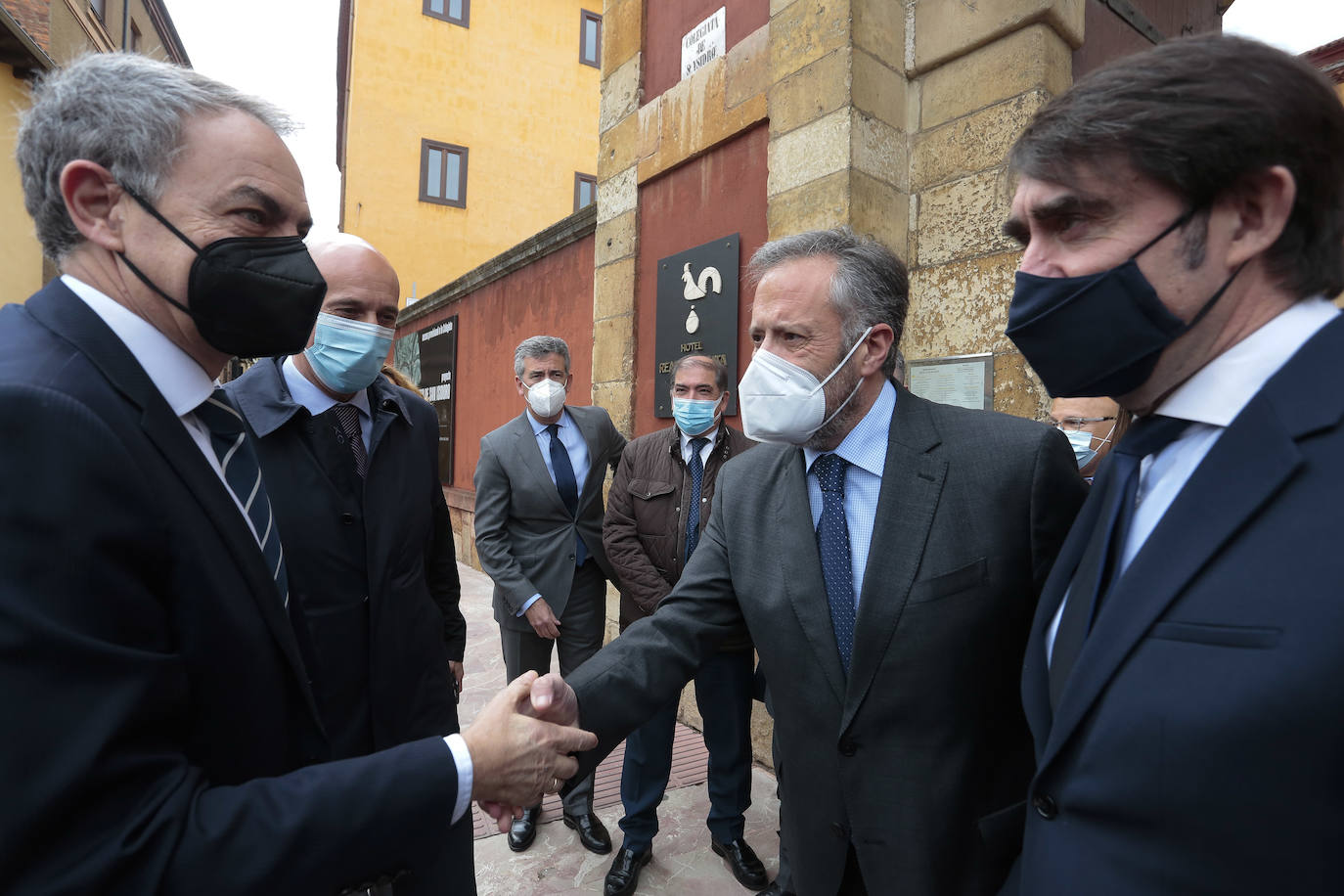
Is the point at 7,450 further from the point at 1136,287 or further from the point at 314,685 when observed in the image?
the point at 1136,287

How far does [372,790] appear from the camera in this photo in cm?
109

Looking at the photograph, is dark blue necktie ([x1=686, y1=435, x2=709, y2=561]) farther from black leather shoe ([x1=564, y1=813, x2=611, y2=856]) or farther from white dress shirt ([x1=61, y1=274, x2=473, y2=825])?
white dress shirt ([x1=61, y1=274, x2=473, y2=825])

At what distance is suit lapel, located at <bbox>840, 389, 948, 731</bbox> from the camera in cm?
152

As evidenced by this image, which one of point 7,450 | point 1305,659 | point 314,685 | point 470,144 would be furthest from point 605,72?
point 470,144

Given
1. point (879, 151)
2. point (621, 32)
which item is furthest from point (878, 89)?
point (621, 32)

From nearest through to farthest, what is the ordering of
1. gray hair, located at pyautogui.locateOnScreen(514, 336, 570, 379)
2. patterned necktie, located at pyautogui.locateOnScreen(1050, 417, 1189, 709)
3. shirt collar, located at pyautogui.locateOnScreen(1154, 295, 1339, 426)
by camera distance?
1. shirt collar, located at pyautogui.locateOnScreen(1154, 295, 1339, 426)
2. patterned necktie, located at pyautogui.locateOnScreen(1050, 417, 1189, 709)
3. gray hair, located at pyautogui.locateOnScreen(514, 336, 570, 379)

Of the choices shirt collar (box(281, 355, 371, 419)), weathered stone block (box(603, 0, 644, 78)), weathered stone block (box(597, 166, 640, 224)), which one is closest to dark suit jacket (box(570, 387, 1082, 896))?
shirt collar (box(281, 355, 371, 419))

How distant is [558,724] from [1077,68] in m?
3.62

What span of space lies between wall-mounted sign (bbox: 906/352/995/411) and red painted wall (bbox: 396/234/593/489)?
3.17m

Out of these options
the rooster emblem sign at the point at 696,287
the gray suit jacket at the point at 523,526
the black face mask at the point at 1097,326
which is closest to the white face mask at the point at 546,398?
the gray suit jacket at the point at 523,526

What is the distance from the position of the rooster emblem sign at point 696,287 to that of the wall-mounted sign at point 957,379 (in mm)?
1231

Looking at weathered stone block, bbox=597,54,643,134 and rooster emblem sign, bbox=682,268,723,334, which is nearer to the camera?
rooster emblem sign, bbox=682,268,723,334

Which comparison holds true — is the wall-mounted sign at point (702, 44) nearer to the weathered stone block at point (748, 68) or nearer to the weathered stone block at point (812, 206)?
the weathered stone block at point (748, 68)

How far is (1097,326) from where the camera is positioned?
42.8 inches
